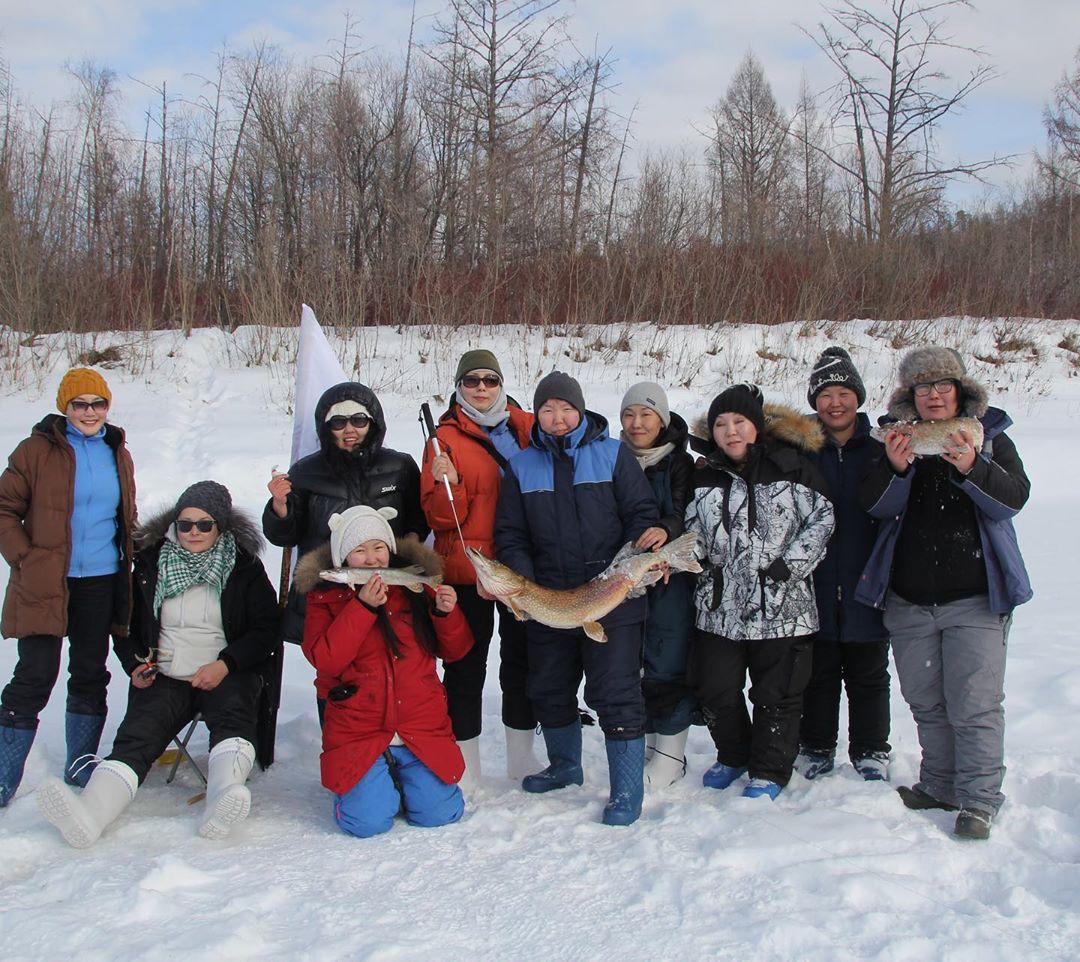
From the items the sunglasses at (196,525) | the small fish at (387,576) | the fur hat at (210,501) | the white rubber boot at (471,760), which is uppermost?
the fur hat at (210,501)

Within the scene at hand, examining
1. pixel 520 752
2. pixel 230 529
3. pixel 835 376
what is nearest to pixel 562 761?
pixel 520 752

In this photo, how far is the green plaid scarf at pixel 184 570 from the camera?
410 centimetres

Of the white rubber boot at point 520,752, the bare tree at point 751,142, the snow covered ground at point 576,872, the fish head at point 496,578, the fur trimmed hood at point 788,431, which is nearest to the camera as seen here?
the snow covered ground at point 576,872

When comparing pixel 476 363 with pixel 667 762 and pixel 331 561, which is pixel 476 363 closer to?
pixel 331 561

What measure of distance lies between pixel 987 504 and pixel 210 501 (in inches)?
135

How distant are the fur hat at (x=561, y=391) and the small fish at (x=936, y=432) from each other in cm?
130

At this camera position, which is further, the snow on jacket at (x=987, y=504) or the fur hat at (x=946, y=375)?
the fur hat at (x=946, y=375)

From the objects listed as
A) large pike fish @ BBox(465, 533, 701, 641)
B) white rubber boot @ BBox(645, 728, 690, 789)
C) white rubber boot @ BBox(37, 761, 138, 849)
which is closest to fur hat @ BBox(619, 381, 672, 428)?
large pike fish @ BBox(465, 533, 701, 641)

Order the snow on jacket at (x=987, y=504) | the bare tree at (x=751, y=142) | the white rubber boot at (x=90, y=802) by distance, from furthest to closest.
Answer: the bare tree at (x=751, y=142) < the snow on jacket at (x=987, y=504) < the white rubber boot at (x=90, y=802)

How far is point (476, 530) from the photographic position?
4152 mm

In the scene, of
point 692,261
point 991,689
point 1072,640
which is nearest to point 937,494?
point 991,689

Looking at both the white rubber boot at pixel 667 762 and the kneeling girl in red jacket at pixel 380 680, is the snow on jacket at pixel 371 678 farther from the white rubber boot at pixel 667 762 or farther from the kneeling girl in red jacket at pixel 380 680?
the white rubber boot at pixel 667 762

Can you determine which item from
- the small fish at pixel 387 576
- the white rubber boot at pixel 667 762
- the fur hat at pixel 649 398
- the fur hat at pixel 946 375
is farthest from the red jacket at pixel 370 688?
the fur hat at pixel 946 375

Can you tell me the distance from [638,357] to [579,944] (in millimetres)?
10797
